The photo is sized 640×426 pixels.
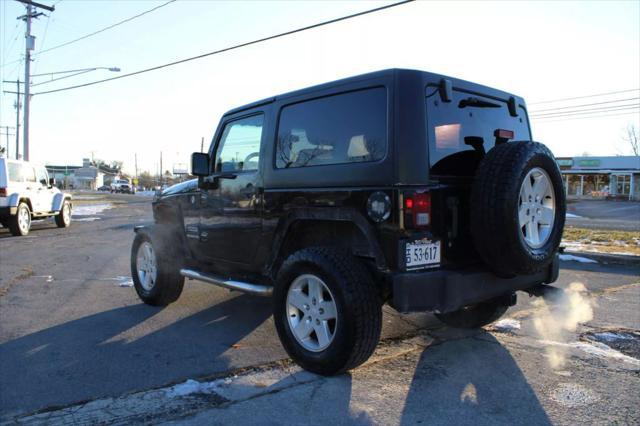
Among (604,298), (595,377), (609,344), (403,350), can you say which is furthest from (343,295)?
(604,298)

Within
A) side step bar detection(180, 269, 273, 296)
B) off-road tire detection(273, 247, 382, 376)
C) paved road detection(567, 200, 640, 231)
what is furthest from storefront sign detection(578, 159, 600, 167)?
off-road tire detection(273, 247, 382, 376)

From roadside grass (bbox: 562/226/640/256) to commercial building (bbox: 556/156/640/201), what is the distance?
40474 millimetres

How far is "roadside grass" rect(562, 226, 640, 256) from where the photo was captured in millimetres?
9297

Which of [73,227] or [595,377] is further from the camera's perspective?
[73,227]

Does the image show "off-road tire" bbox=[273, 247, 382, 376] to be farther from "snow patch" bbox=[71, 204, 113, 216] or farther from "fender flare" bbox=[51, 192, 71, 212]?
"snow patch" bbox=[71, 204, 113, 216]

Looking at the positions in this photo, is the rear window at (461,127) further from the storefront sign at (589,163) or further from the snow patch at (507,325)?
the storefront sign at (589,163)

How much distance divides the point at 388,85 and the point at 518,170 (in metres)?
1.03

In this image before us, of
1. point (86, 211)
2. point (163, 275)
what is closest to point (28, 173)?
point (86, 211)

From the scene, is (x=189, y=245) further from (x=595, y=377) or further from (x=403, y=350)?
(x=595, y=377)

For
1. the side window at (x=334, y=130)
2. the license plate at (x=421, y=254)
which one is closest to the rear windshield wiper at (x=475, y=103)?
the side window at (x=334, y=130)

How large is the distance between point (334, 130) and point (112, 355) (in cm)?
252

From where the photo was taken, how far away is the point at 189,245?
17.7 feet

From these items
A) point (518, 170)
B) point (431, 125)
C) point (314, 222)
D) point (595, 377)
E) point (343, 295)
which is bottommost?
point (595, 377)

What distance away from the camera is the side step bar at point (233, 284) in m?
4.18
